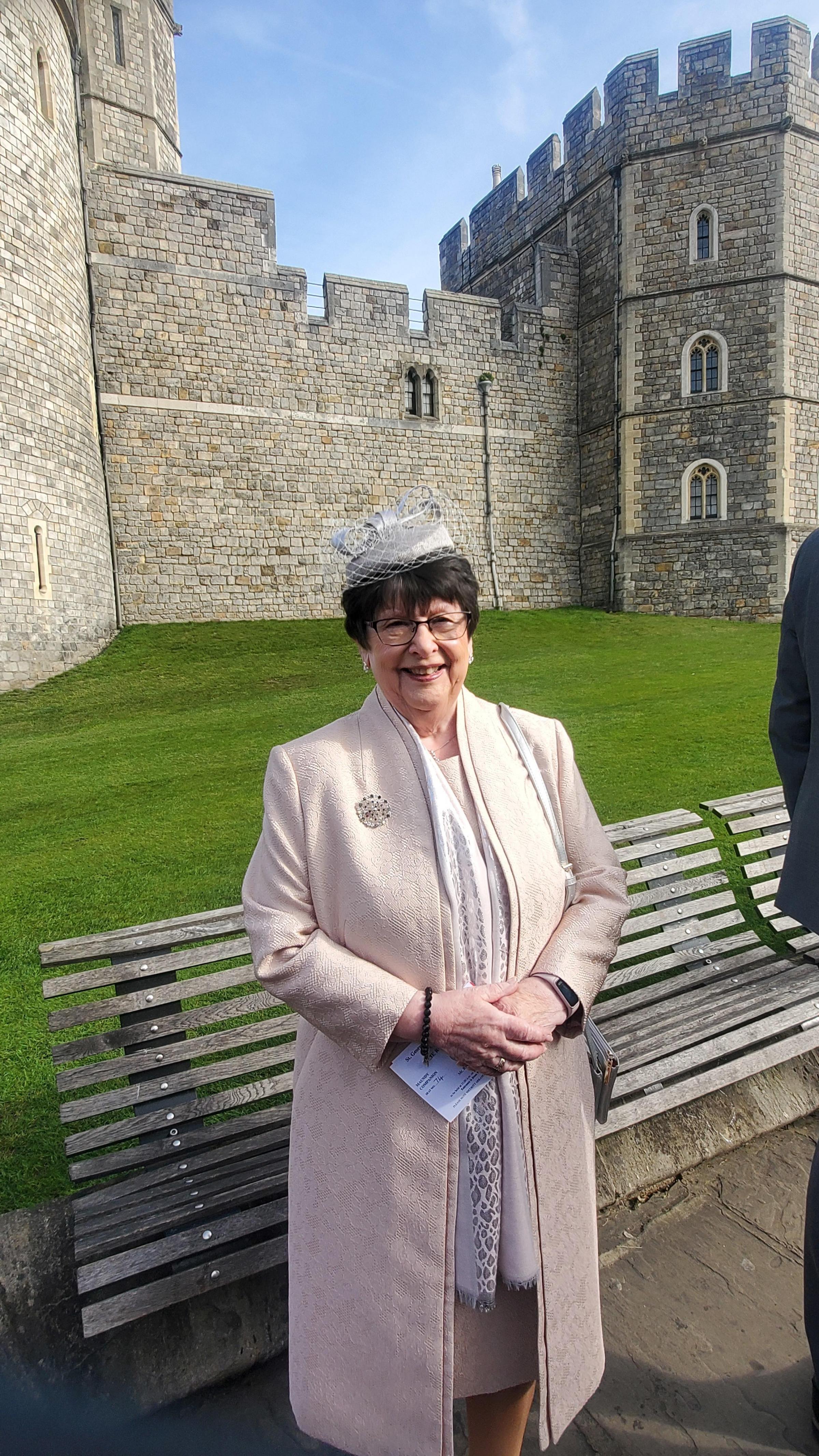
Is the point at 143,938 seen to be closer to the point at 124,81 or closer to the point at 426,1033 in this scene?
the point at 426,1033

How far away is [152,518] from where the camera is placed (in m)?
15.3

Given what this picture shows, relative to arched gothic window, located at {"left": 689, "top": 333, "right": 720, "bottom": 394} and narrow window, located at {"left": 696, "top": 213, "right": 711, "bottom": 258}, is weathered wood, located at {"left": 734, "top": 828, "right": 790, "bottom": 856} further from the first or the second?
narrow window, located at {"left": 696, "top": 213, "right": 711, "bottom": 258}

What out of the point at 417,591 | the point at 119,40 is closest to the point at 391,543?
the point at 417,591

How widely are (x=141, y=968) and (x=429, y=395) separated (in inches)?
683

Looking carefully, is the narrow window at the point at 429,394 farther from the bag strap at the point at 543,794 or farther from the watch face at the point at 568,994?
the watch face at the point at 568,994

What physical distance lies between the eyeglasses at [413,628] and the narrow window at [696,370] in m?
18.7

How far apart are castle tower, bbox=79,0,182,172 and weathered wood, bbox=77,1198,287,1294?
17456 mm

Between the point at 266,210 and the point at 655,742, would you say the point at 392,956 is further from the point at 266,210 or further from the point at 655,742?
the point at 266,210

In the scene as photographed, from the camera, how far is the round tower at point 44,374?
11602 mm

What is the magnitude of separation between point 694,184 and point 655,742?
15.9 metres

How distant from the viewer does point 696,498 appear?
59.9 ft

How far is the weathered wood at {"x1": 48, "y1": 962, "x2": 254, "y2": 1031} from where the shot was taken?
6.81ft

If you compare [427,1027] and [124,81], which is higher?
[124,81]

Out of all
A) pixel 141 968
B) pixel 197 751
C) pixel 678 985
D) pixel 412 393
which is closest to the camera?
pixel 141 968
